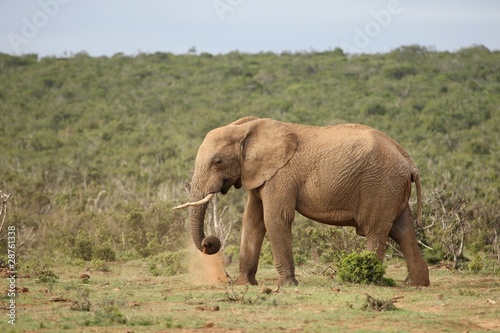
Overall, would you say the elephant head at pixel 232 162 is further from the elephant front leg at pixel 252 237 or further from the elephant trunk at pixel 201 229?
the elephant front leg at pixel 252 237

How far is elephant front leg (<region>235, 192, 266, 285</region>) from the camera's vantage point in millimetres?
13914

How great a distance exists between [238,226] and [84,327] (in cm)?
1249

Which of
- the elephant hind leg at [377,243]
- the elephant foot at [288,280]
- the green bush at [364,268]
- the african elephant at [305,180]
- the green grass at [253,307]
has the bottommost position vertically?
the green grass at [253,307]

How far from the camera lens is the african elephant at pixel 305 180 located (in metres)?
13.5

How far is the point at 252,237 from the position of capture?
46.0 feet

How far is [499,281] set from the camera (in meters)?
14.4

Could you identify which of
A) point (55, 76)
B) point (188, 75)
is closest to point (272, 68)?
point (188, 75)

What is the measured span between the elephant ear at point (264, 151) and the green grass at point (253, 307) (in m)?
1.53

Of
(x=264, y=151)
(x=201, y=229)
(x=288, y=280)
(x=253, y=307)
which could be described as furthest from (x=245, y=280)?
(x=253, y=307)

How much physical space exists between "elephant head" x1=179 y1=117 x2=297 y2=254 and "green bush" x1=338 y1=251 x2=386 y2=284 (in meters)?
1.58

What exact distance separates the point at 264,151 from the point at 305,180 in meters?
0.68

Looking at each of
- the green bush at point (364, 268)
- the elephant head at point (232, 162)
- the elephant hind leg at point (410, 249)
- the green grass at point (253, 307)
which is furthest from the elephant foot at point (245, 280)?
the elephant hind leg at point (410, 249)

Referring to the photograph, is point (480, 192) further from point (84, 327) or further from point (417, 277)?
point (84, 327)

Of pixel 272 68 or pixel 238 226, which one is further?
pixel 272 68
